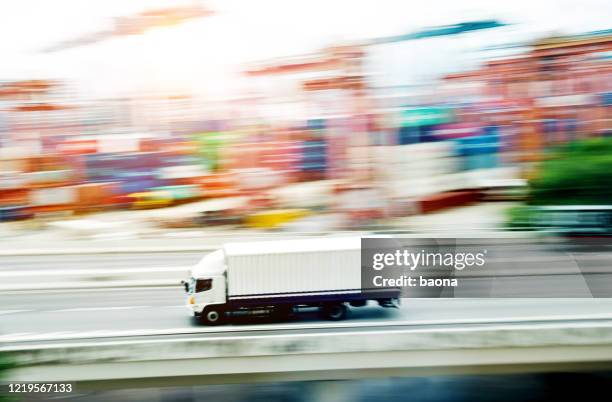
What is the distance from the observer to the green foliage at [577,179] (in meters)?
12.8

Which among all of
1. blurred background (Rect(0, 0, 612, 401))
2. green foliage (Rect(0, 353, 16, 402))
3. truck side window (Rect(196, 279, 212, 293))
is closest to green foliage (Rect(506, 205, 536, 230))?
blurred background (Rect(0, 0, 612, 401))

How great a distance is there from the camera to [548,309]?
7676 millimetres

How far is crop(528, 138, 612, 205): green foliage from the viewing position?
1278cm

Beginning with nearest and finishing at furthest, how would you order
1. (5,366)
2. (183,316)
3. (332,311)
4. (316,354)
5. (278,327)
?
(5,366), (316,354), (278,327), (332,311), (183,316)

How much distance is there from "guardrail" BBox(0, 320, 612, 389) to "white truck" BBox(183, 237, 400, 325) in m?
0.69

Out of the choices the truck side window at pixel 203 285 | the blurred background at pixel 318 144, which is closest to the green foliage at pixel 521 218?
the blurred background at pixel 318 144

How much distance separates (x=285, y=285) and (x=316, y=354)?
1057mm

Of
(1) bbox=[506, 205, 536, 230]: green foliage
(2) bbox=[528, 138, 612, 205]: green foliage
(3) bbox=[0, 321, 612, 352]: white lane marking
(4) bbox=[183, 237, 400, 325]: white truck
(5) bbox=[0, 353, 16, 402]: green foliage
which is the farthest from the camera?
(2) bbox=[528, 138, 612, 205]: green foliage

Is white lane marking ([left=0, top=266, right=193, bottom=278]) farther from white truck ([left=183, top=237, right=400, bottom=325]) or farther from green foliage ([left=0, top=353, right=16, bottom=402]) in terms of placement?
green foliage ([left=0, top=353, right=16, bottom=402])

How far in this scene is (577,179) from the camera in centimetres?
1292

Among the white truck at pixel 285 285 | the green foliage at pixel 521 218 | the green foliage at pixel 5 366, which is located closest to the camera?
the green foliage at pixel 5 366

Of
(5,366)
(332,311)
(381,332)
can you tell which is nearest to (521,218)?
(332,311)

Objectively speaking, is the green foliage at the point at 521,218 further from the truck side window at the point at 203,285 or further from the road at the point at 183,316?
the truck side window at the point at 203,285

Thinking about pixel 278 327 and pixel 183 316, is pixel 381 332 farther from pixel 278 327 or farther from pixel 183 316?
pixel 183 316
